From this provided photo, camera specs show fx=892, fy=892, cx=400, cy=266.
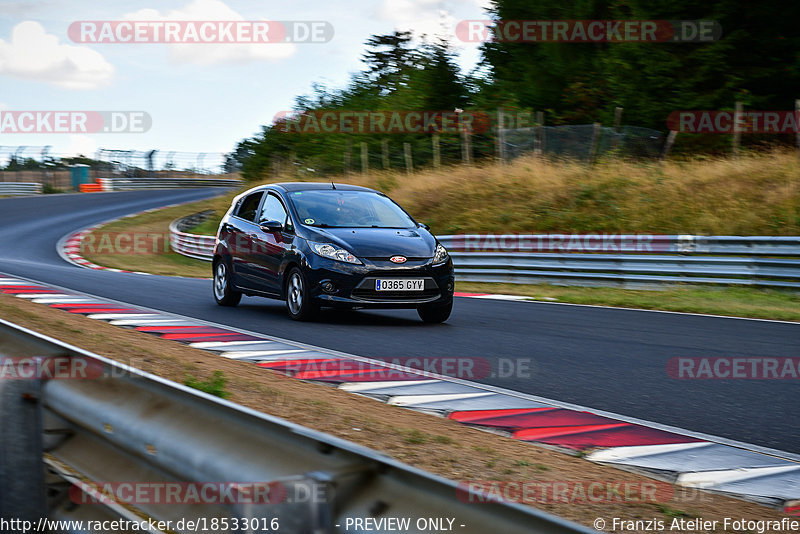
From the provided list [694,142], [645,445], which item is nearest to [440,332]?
[645,445]

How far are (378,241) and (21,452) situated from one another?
7034 millimetres

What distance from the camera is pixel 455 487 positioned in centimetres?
197

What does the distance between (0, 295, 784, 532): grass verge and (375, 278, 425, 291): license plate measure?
99.2 inches

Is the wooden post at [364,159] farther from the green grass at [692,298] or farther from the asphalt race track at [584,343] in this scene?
the asphalt race track at [584,343]

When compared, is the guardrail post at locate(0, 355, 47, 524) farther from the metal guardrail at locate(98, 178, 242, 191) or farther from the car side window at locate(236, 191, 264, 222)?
the metal guardrail at locate(98, 178, 242, 191)

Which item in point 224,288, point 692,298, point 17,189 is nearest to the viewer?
point 224,288

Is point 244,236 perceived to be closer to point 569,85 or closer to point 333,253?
point 333,253

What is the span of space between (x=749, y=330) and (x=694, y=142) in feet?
57.2

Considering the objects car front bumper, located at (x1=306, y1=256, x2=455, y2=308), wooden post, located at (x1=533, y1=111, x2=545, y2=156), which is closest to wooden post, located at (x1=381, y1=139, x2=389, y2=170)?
wooden post, located at (x1=533, y1=111, x2=545, y2=156)

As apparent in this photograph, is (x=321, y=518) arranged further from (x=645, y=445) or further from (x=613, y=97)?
(x=613, y=97)

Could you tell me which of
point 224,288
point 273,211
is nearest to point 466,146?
point 224,288

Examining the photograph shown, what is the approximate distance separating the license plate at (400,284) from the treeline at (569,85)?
17.5 metres

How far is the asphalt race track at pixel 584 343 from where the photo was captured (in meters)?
5.80

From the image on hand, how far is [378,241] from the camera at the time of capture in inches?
395
